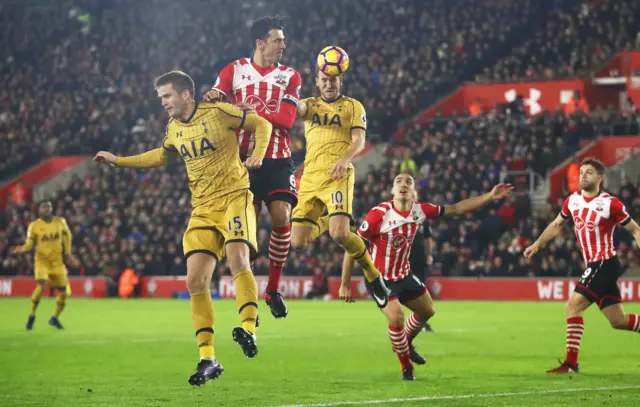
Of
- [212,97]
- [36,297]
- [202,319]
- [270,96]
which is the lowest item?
[36,297]

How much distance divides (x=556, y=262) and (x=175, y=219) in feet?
45.8

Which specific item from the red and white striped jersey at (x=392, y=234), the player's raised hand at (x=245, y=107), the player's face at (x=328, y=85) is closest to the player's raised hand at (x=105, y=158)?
the player's raised hand at (x=245, y=107)

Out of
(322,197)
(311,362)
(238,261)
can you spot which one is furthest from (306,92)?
(238,261)

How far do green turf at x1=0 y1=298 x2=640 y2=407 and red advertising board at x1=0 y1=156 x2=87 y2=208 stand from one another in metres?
20.4

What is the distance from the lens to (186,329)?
71.8 feet

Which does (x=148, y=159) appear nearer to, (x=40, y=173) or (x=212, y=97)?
(x=212, y=97)

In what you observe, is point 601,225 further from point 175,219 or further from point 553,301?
point 175,219

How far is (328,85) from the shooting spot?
1205 centimetres

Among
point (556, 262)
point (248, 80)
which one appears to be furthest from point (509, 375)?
point (556, 262)

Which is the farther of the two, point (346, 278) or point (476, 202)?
point (346, 278)

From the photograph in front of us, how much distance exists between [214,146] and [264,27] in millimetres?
1737

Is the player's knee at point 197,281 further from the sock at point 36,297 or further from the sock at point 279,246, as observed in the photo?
the sock at point 36,297

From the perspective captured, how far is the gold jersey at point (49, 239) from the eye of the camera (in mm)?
23359

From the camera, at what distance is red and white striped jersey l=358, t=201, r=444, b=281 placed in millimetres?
13445
